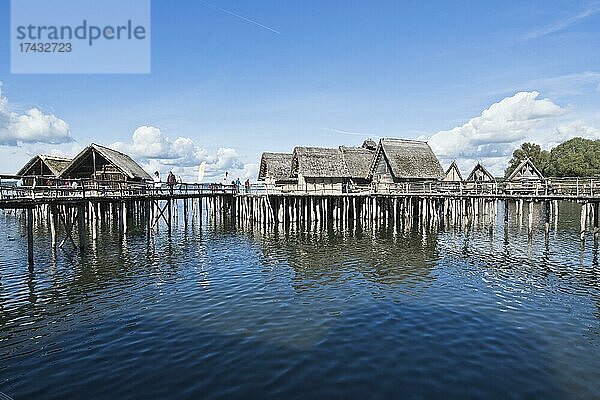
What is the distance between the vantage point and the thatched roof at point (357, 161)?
40.2 metres

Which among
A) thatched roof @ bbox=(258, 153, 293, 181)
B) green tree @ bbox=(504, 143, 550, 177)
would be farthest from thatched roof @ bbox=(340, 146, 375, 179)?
green tree @ bbox=(504, 143, 550, 177)

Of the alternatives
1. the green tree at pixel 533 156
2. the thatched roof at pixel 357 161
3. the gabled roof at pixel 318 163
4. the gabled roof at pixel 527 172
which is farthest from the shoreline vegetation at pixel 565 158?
the gabled roof at pixel 318 163

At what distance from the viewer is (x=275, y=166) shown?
1735 inches

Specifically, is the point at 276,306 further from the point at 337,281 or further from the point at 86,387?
the point at 86,387

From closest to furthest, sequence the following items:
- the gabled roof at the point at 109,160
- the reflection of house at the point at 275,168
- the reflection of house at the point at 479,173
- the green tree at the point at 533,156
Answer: the gabled roof at the point at 109,160
the reflection of house at the point at 275,168
the reflection of house at the point at 479,173
the green tree at the point at 533,156

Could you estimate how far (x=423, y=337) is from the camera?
33.1 feet

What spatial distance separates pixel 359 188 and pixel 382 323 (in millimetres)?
27776

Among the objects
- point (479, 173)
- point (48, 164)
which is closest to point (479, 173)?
point (479, 173)

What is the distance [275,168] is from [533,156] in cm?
6132

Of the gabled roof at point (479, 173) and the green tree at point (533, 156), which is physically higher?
the green tree at point (533, 156)

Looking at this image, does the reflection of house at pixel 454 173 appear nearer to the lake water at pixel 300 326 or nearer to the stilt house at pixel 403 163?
the stilt house at pixel 403 163

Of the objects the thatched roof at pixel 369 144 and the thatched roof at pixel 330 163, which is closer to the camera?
the thatched roof at pixel 330 163

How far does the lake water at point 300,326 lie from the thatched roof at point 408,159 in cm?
1800

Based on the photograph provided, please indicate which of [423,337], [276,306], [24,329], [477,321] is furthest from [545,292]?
[24,329]
